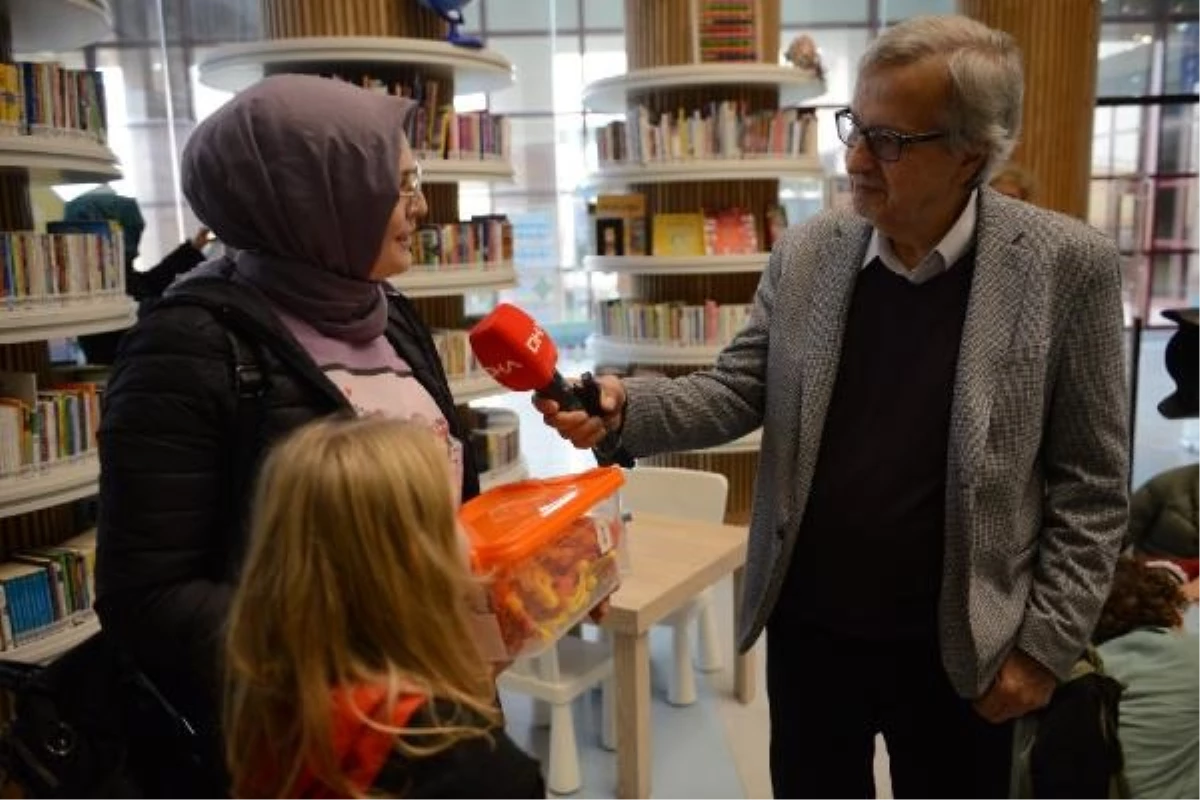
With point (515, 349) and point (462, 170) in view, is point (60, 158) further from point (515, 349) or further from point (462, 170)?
point (515, 349)

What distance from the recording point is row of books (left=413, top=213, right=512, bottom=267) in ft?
12.4

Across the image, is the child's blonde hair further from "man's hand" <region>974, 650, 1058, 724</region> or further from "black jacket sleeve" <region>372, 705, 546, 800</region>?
"man's hand" <region>974, 650, 1058, 724</region>

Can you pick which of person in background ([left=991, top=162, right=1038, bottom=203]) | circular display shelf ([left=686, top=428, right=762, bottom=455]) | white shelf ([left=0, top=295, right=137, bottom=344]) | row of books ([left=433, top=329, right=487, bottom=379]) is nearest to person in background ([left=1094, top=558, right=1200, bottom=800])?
person in background ([left=991, top=162, right=1038, bottom=203])

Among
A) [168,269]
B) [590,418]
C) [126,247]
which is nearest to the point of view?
[590,418]

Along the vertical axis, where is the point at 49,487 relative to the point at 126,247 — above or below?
below

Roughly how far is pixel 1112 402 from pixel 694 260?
3392mm

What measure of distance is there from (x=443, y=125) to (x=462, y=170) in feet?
0.59

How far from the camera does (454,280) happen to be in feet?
12.4

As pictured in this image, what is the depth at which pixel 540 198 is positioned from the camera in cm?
902

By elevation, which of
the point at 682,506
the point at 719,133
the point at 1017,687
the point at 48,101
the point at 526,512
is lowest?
the point at 682,506

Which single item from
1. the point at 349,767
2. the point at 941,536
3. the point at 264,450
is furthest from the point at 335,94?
the point at 941,536

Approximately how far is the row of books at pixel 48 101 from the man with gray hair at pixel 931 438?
1.83 meters

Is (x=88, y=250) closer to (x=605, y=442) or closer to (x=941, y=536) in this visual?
(x=605, y=442)

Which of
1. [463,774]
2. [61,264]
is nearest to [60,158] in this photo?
[61,264]
